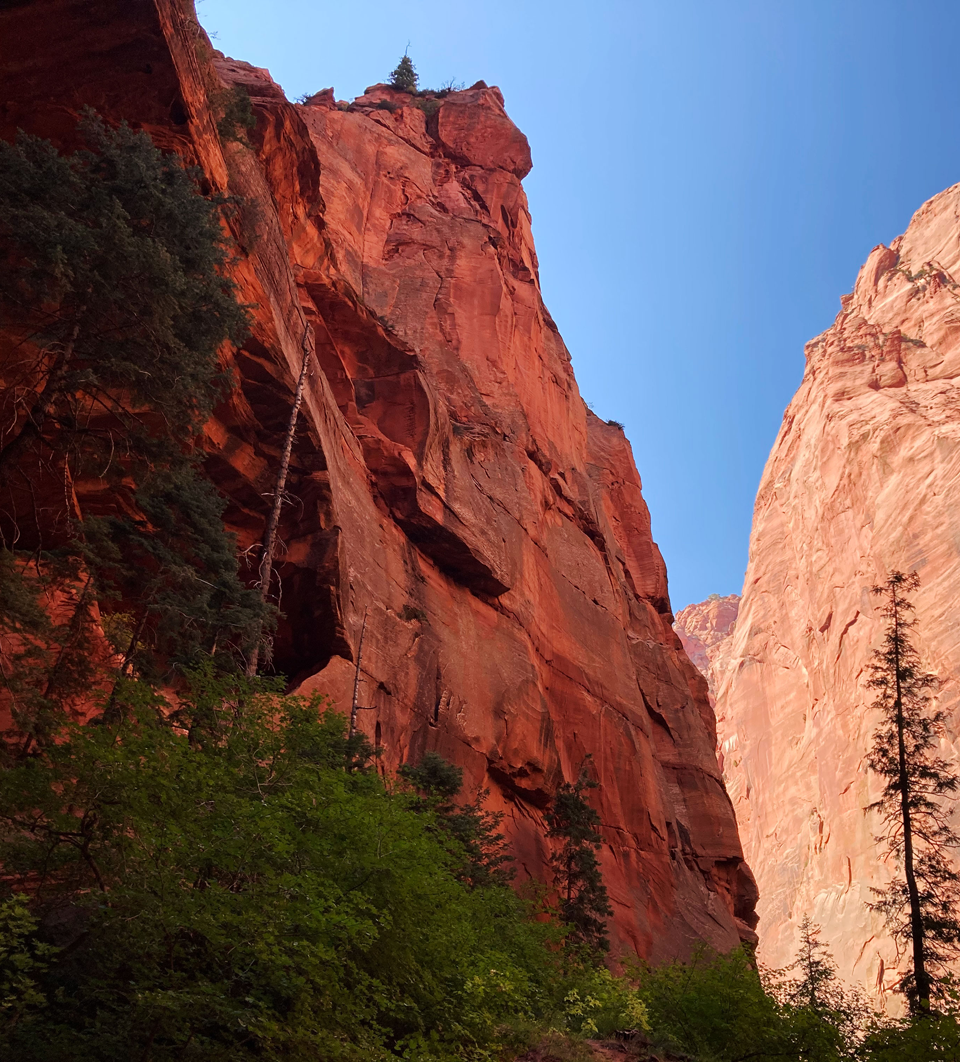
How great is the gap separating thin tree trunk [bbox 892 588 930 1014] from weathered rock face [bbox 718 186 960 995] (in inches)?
1434

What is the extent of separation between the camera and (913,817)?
68.0 feet

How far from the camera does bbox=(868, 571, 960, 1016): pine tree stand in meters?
18.3

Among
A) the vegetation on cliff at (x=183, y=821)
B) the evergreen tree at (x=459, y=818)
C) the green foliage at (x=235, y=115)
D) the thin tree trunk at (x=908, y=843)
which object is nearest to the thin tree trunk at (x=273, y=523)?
the vegetation on cliff at (x=183, y=821)

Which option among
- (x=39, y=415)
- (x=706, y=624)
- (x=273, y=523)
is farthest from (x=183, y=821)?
(x=706, y=624)

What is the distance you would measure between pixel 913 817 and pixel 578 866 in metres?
8.80

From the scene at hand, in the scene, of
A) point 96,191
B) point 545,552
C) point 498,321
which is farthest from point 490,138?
point 96,191

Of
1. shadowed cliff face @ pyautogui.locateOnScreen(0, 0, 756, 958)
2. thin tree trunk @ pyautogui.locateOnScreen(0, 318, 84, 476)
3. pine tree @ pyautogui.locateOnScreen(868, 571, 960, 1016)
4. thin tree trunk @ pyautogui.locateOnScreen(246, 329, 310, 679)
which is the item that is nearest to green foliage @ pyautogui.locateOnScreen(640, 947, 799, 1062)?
pine tree @ pyautogui.locateOnScreen(868, 571, 960, 1016)

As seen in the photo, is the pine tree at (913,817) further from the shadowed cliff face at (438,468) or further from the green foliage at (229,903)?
the green foliage at (229,903)

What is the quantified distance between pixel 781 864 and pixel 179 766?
6886 cm

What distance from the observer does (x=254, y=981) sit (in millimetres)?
7398

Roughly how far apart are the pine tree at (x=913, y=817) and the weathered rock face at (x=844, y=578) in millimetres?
35708

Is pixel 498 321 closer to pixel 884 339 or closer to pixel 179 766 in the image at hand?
pixel 179 766

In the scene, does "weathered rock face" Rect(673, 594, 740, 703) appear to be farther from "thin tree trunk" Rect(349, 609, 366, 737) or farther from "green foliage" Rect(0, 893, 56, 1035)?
"green foliage" Rect(0, 893, 56, 1035)

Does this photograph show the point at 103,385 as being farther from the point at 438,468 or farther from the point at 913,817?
the point at 913,817
